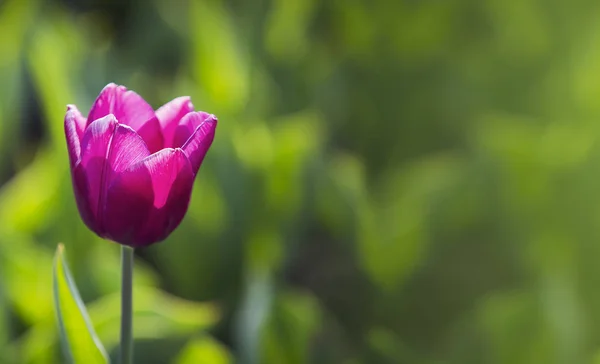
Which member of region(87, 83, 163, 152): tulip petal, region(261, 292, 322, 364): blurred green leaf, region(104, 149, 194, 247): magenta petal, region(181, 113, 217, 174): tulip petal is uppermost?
region(261, 292, 322, 364): blurred green leaf

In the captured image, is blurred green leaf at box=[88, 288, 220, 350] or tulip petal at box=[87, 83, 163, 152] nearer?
tulip petal at box=[87, 83, 163, 152]

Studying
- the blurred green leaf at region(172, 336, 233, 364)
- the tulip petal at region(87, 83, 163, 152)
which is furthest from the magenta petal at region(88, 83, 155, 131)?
the blurred green leaf at region(172, 336, 233, 364)

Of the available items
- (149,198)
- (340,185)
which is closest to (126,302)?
(149,198)

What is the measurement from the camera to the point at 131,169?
1.52 feet

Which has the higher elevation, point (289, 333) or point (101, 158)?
point (289, 333)

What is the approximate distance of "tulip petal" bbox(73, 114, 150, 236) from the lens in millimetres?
462

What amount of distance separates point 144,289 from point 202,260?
17cm

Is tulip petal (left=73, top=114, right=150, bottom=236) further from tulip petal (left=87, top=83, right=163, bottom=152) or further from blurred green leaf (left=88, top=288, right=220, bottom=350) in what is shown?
blurred green leaf (left=88, top=288, right=220, bottom=350)

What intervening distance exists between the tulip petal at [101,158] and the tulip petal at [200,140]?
1.0 inches

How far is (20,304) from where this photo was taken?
0.88 m

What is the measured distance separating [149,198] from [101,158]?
0.03m

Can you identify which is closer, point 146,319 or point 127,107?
point 127,107

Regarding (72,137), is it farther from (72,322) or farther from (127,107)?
(72,322)

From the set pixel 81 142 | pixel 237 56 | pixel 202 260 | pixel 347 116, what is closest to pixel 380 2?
pixel 347 116
